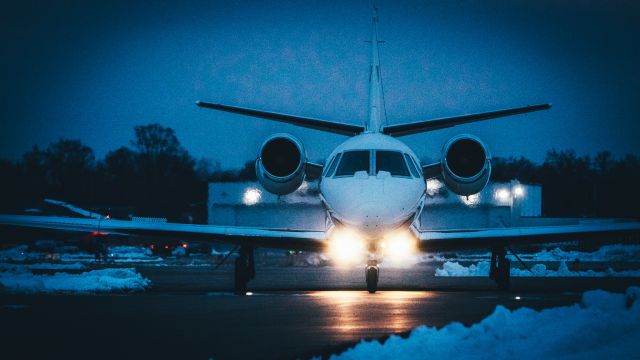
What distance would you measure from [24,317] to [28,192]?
222 feet

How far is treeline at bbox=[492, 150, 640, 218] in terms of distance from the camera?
253 feet

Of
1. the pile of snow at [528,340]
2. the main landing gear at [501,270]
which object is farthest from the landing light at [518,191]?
the pile of snow at [528,340]

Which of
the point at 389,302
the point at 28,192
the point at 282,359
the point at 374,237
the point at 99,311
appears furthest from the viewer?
the point at 28,192

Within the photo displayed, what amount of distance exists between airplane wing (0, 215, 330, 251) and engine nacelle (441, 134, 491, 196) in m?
2.98

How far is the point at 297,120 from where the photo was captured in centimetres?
1867

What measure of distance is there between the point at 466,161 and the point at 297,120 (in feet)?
11.4

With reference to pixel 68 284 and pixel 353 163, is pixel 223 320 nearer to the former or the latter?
pixel 68 284

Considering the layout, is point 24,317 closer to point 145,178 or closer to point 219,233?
point 219,233

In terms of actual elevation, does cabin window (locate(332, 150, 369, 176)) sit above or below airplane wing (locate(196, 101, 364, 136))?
below

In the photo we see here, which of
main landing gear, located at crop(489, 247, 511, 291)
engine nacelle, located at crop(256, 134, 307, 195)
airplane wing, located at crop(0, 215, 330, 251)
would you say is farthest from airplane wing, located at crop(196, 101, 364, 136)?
main landing gear, located at crop(489, 247, 511, 291)

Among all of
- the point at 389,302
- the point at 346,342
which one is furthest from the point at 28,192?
the point at 346,342

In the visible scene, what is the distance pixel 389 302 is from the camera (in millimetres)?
13969

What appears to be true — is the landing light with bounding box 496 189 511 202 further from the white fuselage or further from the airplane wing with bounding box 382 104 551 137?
the white fuselage

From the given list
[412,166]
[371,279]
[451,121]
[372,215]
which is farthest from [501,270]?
[372,215]
